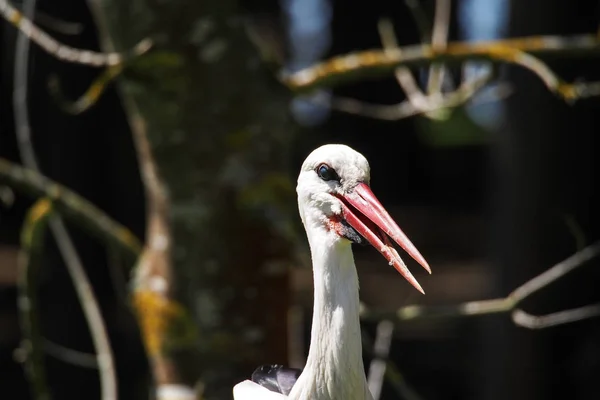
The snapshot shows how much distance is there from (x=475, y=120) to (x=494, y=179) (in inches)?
19.6

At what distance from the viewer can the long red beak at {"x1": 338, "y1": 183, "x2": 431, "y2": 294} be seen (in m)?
2.37

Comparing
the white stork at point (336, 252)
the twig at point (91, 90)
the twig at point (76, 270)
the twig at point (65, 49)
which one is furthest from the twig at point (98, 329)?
the white stork at point (336, 252)

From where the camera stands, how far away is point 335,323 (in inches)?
99.0

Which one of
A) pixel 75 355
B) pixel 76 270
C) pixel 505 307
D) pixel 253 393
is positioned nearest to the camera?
pixel 253 393

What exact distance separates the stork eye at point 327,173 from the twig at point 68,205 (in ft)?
4.10

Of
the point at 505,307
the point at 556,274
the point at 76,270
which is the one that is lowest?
the point at 505,307

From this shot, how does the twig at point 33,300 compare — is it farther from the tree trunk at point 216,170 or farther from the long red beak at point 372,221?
the long red beak at point 372,221

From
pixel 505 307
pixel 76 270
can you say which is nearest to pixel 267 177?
pixel 76 270

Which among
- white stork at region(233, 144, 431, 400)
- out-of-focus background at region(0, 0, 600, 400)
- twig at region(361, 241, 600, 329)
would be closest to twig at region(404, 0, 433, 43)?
out-of-focus background at region(0, 0, 600, 400)

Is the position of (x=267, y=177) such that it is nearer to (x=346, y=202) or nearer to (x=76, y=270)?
(x=76, y=270)

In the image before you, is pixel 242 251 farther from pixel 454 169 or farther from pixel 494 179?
pixel 454 169

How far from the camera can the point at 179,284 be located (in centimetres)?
348

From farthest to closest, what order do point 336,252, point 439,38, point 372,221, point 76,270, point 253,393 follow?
point 439,38 → point 76,270 → point 253,393 → point 336,252 → point 372,221

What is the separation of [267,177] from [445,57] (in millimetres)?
644
